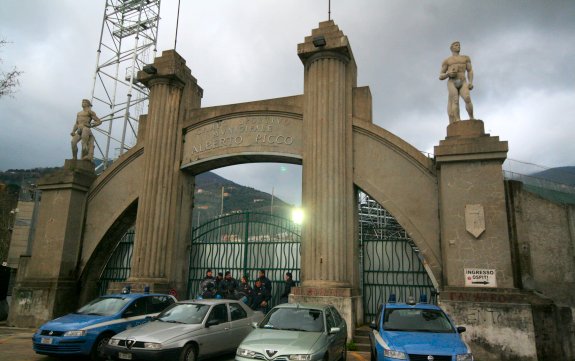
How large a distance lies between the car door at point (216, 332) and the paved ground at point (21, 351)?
2.00 feet

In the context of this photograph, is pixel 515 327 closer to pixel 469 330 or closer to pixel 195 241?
pixel 469 330

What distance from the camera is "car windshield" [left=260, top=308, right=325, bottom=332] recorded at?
821cm

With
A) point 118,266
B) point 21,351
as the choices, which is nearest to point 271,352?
point 21,351

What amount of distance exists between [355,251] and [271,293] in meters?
3.30

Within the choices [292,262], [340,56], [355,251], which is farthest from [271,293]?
[340,56]

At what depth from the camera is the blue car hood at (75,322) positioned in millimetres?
9180

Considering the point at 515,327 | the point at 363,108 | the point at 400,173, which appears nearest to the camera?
the point at 515,327

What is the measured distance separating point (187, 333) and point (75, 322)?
9.19 ft

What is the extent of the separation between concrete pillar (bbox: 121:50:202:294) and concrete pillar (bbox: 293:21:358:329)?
Result: 4.84 metres

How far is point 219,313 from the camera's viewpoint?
9.62 m

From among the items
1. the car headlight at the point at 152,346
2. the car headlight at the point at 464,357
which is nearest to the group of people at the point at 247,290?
the car headlight at the point at 152,346

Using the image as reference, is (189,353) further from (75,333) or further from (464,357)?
(464,357)

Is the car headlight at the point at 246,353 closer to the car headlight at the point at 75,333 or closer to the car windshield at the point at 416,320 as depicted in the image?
the car windshield at the point at 416,320

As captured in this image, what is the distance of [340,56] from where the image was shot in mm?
13641
